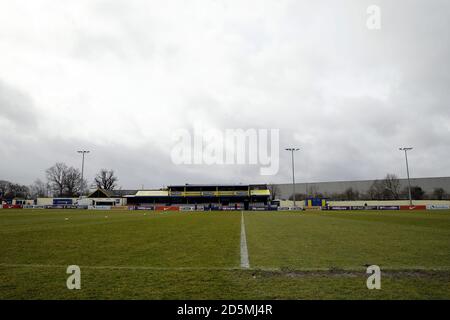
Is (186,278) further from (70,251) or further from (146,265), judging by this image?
(70,251)

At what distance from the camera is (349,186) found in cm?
13638

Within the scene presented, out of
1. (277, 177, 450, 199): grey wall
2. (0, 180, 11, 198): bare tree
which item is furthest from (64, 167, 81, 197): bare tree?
(277, 177, 450, 199): grey wall

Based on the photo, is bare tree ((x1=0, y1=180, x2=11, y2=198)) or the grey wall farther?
bare tree ((x1=0, y1=180, x2=11, y2=198))

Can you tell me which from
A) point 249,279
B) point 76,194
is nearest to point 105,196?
point 76,194

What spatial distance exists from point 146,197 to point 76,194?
41.7 m

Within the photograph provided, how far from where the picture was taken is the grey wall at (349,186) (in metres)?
115

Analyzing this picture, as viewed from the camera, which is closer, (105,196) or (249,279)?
(249,279)

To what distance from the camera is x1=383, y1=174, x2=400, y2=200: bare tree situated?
110 m

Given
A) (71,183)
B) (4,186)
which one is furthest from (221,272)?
(4,186)

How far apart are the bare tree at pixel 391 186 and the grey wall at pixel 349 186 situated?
7.34 metres

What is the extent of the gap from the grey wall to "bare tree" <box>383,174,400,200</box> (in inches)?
289

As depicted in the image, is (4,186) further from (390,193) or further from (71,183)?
(390,193)

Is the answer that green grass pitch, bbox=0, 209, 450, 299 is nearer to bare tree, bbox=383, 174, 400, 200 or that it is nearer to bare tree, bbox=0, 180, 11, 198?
bare tree, bbox=383, 174, 400, 200
